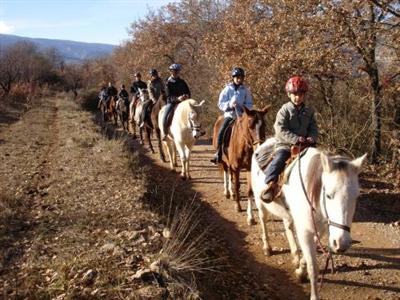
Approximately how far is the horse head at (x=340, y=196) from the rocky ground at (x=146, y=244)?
1.63 m

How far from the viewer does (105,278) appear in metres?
4.76

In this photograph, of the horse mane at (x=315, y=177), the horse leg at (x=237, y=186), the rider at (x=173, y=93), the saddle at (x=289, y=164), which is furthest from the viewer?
the rider at (x=173, y=93)

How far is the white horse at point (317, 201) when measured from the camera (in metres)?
4.01

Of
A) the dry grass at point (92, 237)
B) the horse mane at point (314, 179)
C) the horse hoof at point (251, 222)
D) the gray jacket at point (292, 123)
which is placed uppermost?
the gray jacket at point (292, 123)

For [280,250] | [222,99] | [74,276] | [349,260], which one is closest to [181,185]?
[222,99]

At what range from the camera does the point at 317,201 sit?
445 cm

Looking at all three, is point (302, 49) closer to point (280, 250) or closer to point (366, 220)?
point (366, 220)

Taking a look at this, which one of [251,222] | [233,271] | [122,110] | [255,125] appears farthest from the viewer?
[122,110]

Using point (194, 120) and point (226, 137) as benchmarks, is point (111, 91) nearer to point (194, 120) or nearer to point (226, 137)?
point (194, 120)

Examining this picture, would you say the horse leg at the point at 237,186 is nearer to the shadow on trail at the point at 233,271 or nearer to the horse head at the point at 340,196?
the shadow on trail at the point at 233,271

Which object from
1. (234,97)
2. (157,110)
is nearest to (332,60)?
(234,97)

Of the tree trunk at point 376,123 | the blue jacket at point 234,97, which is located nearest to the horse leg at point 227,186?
the blue jacket at point 234,97

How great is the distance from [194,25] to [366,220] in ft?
78.9

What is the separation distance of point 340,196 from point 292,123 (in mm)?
1824
